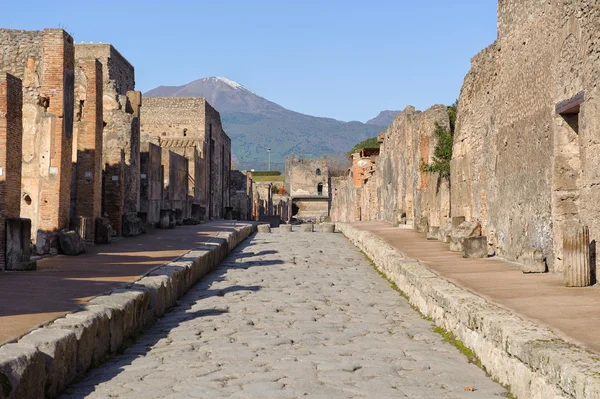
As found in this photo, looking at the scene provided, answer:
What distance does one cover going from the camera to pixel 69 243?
13.4 meters

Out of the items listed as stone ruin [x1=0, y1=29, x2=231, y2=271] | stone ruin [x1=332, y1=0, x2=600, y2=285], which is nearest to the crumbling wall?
stone ruin [x1=332, y1=0, x2=600, y2=285]

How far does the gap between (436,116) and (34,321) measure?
50.5 ft

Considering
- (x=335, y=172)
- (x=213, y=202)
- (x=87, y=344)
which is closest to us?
(x=87, y=344)

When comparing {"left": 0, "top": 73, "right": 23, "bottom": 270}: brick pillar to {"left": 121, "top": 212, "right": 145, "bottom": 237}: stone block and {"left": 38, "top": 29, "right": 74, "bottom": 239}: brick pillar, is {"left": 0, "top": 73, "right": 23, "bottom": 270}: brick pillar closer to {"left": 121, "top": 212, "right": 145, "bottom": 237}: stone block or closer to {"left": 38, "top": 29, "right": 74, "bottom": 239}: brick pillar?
{"left": 38, "top": 29, "right": 74, "bottom": 239}: brick pillar

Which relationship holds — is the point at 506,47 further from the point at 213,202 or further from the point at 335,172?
the point at 335,172

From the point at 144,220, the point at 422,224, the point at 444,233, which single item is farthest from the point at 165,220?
the point at 444,233

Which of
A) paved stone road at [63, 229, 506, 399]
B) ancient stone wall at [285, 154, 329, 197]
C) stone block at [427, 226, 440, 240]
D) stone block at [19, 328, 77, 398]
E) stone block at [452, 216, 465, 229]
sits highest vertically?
ancient stone wall at [285, 154, 329, 197]

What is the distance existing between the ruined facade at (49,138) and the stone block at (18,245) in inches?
107

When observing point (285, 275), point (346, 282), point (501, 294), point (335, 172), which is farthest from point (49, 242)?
point (335, 172)

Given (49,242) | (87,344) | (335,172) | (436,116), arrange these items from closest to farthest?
(87,344) < (49,242) < (436,116) < (335,172)

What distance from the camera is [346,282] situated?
39.0 feet

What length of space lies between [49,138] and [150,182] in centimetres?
934

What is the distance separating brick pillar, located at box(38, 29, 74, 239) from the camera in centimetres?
1445

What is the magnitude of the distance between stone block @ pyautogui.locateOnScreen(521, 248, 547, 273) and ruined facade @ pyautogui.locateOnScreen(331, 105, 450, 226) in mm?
8661
